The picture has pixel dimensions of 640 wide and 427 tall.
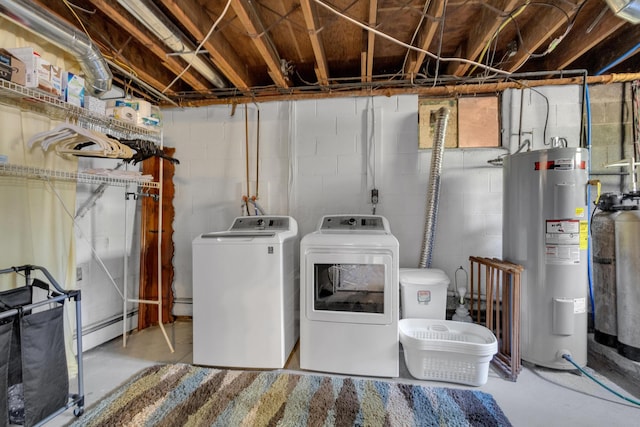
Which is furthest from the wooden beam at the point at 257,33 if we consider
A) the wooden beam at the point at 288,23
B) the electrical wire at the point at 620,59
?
the electrical wire at the point at 620,59

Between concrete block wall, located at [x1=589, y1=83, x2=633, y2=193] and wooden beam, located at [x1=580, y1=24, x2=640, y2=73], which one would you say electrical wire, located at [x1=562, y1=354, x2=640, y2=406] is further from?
wooden beam, located at [x1=580, y1=24, x2=640, y2=73]

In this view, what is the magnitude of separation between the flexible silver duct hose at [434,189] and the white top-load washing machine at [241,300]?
132cm

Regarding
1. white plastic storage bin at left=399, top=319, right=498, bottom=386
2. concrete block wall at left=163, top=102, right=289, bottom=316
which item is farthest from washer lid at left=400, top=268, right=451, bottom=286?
concrete block wall at left=163, top=102, right=289, bottom=316

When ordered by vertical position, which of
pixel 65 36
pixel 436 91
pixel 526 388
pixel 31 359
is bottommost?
pixel 526 388

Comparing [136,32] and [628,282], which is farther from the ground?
[136,32]

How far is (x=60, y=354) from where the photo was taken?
1.49 meters

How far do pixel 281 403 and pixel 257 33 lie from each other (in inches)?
95.9

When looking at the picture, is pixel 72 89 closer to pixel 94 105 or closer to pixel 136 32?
pixel 94 105

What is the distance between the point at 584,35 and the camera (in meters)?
2.14

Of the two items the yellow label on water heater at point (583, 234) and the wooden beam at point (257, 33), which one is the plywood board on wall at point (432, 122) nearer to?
the yellow label on water heater at point (583, 234)

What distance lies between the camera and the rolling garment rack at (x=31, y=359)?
1.27m

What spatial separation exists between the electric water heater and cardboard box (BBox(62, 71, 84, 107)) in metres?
3.13

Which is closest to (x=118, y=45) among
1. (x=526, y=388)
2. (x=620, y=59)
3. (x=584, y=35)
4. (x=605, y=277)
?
(x=584, y=35)

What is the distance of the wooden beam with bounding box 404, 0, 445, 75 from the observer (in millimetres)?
1771
